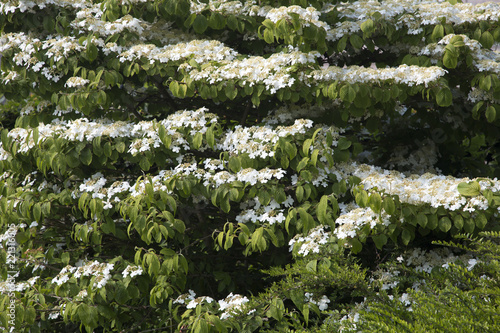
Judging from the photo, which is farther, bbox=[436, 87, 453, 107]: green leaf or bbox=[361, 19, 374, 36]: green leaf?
bbox=[361, 19, 374, 36]: green leaf

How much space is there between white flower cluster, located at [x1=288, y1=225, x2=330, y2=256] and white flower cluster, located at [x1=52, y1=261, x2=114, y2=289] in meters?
1.25

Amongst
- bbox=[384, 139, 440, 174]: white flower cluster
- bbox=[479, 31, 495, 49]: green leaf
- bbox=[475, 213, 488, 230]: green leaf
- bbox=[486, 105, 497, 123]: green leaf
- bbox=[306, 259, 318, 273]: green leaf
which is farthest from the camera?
bbox=[384, 139, 440, 174]: white flower cluster

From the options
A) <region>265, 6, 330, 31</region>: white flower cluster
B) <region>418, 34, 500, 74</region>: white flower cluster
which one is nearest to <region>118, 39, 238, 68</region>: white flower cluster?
<region>265, 6, 330, 31</region>: white flower cluster

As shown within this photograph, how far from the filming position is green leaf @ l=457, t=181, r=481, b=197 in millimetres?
3043

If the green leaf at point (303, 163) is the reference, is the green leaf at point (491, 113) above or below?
above

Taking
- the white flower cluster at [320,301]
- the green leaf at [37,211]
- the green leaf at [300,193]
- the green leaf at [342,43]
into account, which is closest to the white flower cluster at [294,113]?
the green leaf at [342,43]

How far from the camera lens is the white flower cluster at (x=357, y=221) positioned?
319 centimetres

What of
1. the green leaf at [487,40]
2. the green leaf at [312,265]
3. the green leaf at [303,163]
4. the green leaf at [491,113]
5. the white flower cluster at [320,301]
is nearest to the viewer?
the green leaf at [312,265]

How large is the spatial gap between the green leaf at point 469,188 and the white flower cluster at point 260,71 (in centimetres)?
126

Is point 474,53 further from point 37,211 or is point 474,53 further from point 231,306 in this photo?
point 37,211

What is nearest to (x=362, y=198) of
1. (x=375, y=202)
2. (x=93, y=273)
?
(x=375, y=202)

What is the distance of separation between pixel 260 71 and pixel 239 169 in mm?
724

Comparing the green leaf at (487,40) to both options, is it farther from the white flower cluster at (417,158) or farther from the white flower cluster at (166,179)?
the white flower cluster at (166,179)

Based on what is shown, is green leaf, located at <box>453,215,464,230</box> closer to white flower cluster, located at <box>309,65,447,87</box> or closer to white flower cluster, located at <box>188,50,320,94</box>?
white flower cluster, located at <box>309,65,447,87</box>
